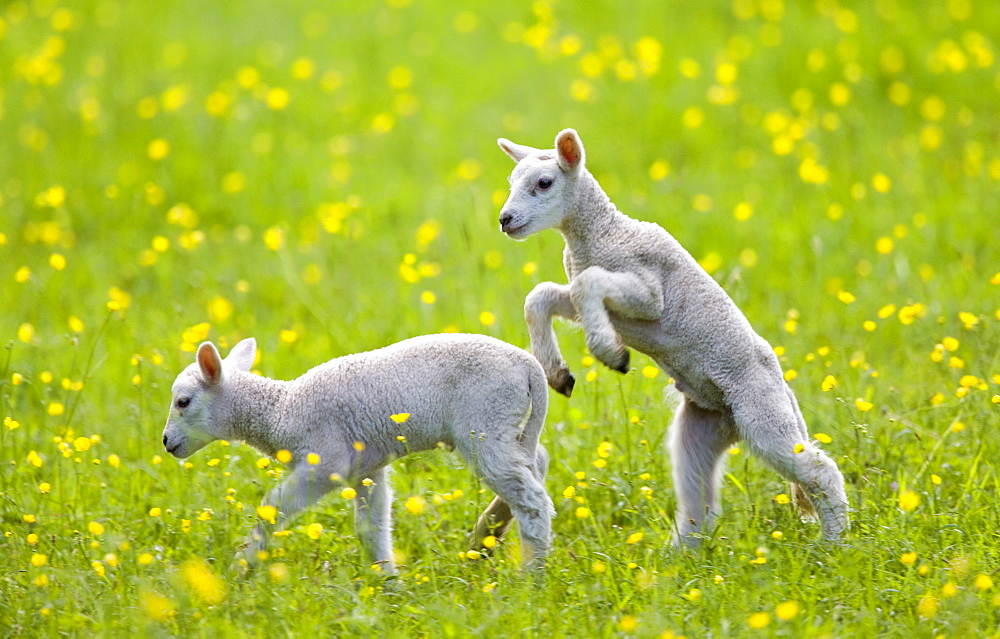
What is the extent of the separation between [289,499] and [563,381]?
1155 millimetres

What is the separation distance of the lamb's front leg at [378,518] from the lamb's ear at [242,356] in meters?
0.72

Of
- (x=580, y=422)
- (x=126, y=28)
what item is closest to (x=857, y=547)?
(x=580, y=422)

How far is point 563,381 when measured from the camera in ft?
14.7

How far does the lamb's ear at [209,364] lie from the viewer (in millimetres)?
4328

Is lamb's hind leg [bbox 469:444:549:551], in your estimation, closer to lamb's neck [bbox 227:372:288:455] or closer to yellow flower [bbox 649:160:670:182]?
lamb's neck [bbox 227:372:288:455]

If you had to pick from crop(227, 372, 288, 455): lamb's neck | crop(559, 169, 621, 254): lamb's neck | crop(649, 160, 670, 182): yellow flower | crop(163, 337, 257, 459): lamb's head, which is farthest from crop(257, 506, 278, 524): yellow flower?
crop(649, 160, 670, 182): yellow flower

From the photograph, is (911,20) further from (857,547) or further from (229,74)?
(857,547)

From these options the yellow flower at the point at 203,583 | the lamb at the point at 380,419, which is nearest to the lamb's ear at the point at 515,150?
the lamb at the point at 380,419

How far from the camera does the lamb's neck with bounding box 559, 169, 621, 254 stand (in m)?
4.42

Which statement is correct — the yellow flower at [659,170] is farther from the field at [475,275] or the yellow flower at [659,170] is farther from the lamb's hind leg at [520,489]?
the lamb's hind leg at [520,489]

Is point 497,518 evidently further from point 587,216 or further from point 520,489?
point 587,216

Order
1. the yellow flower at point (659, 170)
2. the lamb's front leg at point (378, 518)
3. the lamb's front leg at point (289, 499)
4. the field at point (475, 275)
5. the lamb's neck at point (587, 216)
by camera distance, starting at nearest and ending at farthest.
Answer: the field at point (475, 275) → the lamb's front leg at point (289, 499) → the lamb's neck at point (587, 216) → the lamb's front leg at point (378, 518) → the yellow flower at point (659, 170)

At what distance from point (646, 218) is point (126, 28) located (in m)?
6.57

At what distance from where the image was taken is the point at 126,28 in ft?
38.4
